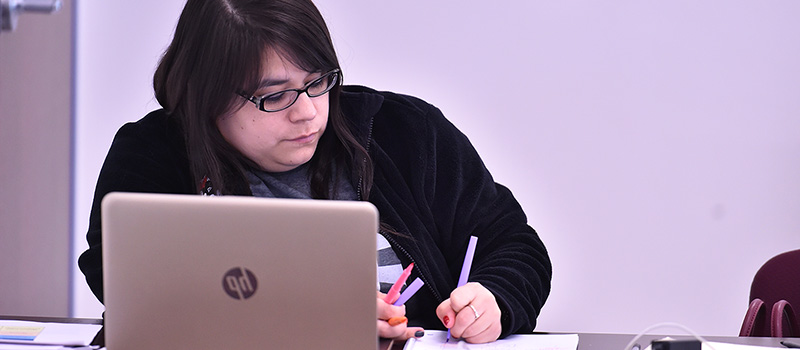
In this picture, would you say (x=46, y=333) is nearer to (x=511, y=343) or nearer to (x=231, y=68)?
(x=231, y=68)

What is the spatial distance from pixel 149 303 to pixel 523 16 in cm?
178

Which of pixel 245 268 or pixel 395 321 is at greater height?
pixel 245 268

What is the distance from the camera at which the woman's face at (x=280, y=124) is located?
53.0 inches

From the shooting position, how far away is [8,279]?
2.15 m

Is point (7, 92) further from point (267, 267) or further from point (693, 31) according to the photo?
point (693, 31)

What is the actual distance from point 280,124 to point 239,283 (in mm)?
Result: 564

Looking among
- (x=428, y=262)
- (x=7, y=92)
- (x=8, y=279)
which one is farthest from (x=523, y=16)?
(x=8, y=279)

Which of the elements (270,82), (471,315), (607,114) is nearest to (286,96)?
(270,82)

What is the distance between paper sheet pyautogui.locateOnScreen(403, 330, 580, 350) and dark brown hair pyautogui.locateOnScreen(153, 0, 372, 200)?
39 centimetres

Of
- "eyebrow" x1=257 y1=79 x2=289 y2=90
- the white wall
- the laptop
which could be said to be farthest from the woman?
the white wall

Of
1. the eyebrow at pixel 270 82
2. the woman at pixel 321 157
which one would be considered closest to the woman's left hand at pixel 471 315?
the woman at pixel 321 157

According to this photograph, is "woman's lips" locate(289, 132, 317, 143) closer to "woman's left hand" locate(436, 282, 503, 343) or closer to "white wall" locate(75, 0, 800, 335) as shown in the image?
"woman's left hand" locate(436, 282, 503, 343)

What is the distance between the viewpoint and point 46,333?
4.04 ft

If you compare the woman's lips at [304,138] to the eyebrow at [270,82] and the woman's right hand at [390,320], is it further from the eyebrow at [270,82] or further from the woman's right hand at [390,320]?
the woman's right hand at [390,320]
